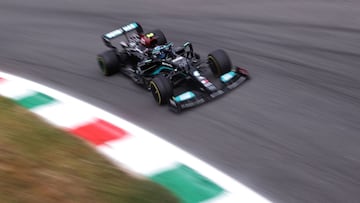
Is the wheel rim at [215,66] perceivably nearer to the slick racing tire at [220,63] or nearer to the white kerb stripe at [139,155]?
the slick racing tire at [220,63]

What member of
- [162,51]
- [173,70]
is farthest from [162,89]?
[162,51]

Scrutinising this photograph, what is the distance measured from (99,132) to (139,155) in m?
0.67

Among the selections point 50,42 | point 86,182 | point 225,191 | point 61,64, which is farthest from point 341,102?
point 50,42

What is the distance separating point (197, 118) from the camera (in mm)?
5867

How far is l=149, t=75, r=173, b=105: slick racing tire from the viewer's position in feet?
20.1

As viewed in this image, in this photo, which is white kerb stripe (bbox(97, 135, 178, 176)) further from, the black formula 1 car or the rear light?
the rear light

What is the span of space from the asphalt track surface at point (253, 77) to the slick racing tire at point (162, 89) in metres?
0.14

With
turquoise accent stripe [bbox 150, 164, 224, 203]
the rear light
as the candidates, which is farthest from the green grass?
the rear light

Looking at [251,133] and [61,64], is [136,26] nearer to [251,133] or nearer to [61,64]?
[61,64]

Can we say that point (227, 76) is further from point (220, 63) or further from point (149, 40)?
point (149, 40)

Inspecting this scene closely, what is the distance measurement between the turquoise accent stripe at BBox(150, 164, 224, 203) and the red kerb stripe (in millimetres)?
863

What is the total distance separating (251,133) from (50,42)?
4879mm

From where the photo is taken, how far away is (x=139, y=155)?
4832 mm

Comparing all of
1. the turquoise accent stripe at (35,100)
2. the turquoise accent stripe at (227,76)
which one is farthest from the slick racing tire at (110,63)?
the turquoise accent stripe at (227,76)
